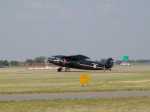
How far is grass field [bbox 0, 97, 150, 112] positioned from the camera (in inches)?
898

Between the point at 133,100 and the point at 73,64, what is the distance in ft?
253

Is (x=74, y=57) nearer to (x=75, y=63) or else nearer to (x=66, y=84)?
(x=75, y=63)

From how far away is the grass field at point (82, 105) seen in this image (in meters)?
22.8

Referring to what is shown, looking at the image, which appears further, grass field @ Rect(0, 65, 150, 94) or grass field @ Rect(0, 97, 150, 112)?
grass field @ Rect(0, 65, 150, 94)

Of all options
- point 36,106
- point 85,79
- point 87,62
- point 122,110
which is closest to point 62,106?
point 36,106

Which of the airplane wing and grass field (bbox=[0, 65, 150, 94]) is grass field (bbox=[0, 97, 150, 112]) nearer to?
grass field (bbox=[0, 65, 150, 94])

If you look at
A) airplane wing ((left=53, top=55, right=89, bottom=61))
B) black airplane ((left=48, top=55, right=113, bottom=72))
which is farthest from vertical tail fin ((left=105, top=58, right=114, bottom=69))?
Result: airplane wing ((left=53, top=55, right=89, bottom=61))

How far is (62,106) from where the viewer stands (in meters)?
24.4

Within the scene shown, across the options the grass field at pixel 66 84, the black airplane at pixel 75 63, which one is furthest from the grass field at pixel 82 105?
the black airplane at pixel 75 63

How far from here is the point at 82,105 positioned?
81.4ft

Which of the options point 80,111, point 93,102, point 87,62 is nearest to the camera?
point 80,111

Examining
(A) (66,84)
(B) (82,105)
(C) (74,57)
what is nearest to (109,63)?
(C) (74,57)

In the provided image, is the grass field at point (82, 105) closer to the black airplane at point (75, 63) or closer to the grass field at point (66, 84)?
the grass field at point (66, 84)

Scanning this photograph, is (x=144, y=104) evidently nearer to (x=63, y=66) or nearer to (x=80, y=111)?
(x=80, y=111)
